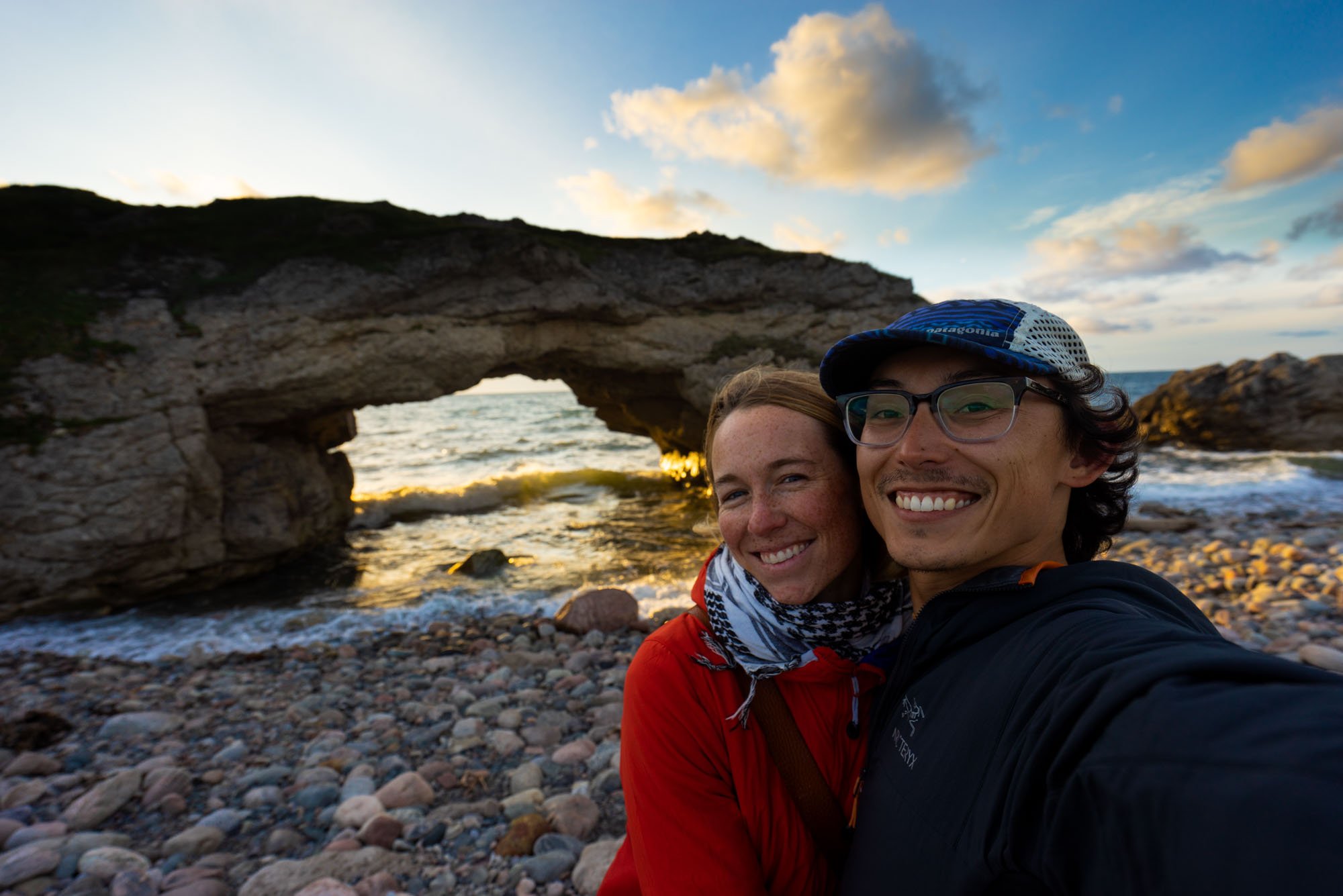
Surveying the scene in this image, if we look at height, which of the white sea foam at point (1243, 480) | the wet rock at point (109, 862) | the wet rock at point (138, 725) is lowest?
the wet rock at point (138, 725)

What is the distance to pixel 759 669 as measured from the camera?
1.61 meters

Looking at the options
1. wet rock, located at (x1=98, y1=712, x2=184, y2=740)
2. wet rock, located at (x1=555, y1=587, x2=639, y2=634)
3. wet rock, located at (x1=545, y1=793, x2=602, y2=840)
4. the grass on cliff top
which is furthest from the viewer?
the grass on cliff top

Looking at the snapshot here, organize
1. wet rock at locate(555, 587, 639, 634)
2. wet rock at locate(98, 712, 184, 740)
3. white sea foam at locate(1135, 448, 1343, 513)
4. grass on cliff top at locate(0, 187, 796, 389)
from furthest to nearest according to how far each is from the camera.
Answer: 1. white sea foam at locate(1135, 448, 1343, 513)
2. grass on cliff top at locate(0, 187, 796, 389)
3. wet rock at locate(555, 587, 639, 634)
4. wet rock at locate(98, 712, 184, 740)

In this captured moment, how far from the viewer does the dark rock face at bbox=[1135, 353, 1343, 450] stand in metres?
17.4

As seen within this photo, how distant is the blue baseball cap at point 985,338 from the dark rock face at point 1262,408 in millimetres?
24250

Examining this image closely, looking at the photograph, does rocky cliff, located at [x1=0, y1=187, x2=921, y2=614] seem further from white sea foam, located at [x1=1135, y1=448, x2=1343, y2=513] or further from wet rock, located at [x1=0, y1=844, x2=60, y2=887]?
white sea foam, located at [x1=1135, y1=448, x2=1343, y2=513]

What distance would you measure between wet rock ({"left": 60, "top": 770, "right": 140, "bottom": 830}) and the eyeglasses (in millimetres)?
4824

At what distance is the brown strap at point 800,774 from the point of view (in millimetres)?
1541

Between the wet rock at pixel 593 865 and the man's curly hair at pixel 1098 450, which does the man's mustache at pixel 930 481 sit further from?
the wet rock at pixel 593 865

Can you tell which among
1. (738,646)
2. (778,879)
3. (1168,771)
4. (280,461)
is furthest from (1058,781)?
(280,461)

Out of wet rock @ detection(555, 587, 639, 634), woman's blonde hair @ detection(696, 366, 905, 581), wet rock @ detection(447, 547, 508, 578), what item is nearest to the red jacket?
woman's blonde hair @ detection(696, 366, 905, 581)

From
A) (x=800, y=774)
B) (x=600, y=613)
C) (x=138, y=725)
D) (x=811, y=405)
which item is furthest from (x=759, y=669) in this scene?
(x=138, y=725)

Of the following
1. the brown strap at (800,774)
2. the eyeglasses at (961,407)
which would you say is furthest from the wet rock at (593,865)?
the eyeglasses at (961,407)

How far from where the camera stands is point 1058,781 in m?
0.85
